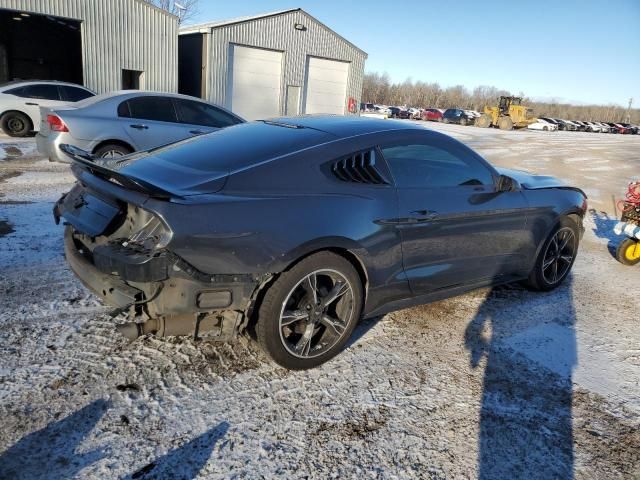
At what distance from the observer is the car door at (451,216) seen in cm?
342

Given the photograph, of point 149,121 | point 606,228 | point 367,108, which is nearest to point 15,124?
point 149,121

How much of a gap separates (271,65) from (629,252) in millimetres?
19228

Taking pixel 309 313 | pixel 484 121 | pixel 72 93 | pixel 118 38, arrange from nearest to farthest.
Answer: pixel 309 313 → pixel 72 93 → pixel 118 38 → pixel 484 121

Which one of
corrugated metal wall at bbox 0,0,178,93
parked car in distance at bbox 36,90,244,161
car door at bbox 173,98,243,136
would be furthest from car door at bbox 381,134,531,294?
corrugated metal wall at bbox 0,0,178,93

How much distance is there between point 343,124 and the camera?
361 cm

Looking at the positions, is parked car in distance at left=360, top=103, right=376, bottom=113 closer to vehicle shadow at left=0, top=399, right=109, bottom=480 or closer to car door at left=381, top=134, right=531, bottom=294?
car door at left=381, top=134, right=531, bottom=294

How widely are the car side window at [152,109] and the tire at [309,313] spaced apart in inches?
242

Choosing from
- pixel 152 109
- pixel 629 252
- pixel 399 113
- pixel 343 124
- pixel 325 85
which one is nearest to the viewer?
pixel 343 124

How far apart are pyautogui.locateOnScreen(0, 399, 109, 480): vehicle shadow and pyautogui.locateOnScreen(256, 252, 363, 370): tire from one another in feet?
3.31

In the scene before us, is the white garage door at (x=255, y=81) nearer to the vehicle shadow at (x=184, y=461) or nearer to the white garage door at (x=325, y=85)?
the white garage door at (x=325, y=85)

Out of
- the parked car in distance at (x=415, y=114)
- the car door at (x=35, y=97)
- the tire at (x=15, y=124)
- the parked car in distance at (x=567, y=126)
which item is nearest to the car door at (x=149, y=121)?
the car door at (x=35, y=97)

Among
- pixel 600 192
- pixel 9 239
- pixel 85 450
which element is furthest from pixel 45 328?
pixel 600 192

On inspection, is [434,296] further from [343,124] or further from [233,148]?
[233,148]

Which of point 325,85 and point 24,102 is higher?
point 325,85
